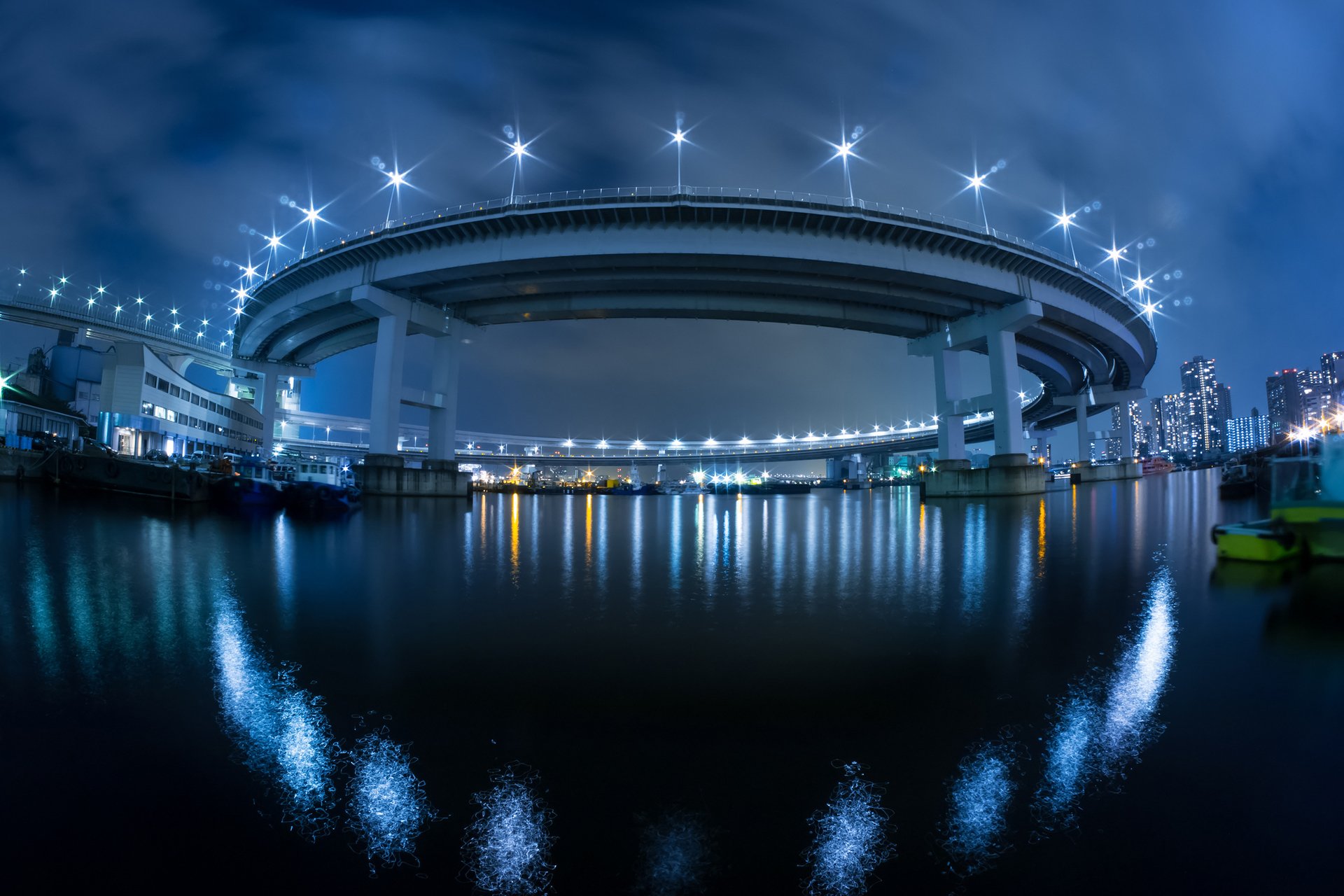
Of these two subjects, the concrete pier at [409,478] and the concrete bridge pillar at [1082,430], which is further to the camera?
the concrete bridge pillar at [1082,430]

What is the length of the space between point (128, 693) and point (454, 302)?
43.4 meters

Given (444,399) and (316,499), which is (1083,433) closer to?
(444,399)

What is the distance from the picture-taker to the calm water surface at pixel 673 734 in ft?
8.71

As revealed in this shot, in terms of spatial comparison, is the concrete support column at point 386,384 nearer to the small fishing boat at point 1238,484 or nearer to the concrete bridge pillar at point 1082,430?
the small fishing boat at point 1238,484

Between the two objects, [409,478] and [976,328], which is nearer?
[409,478]

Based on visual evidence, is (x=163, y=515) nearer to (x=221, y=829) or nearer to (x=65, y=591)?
(x=65, y=591)

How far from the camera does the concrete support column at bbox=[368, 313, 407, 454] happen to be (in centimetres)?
4056

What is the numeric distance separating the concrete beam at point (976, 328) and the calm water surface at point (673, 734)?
36370 millimetres

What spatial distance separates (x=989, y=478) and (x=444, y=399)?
1582 inches

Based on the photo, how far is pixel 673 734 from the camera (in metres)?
3.96

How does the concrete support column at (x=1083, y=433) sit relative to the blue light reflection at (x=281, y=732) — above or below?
above

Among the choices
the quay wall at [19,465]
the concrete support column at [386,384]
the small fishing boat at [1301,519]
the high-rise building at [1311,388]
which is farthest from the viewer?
the high-rise building at [1311,388]

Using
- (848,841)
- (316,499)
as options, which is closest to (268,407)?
(316,499)

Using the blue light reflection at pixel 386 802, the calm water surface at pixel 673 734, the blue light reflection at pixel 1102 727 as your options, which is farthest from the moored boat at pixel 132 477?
the blue light reflection at pixel 1102 727
